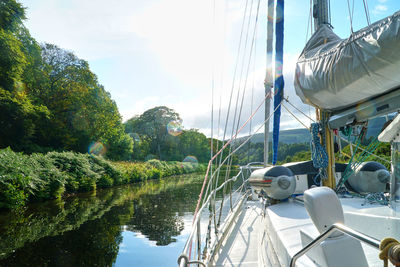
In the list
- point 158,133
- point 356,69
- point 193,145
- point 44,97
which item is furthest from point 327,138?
point 193,145

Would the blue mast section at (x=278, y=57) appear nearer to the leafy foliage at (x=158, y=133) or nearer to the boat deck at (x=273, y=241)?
the boat deck at (x=273, y=241)

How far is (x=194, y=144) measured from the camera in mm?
56250

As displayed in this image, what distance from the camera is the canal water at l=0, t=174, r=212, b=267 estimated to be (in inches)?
212

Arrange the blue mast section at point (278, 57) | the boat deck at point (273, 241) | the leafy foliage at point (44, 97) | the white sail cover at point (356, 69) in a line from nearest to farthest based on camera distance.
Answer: the white sail cover at point (356, 69) < the boat deck at point (273, 241) < the blue mast section at point (278, 57) < the leafy foliage at point (44, 97)

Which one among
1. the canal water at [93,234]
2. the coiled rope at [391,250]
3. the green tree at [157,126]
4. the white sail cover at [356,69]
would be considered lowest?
the canal water at [93,234]

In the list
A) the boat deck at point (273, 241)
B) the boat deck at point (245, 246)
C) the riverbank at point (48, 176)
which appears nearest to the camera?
the boat deck at point (273, 241)

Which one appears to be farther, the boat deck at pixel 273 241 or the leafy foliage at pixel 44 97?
the leafy foliage at pixel 44 97

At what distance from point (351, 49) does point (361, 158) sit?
1.97m

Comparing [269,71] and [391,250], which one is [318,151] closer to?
[269,71]

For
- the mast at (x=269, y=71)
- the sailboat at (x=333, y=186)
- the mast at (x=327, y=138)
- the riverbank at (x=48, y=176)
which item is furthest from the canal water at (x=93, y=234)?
the mast at (x=327, y=138)

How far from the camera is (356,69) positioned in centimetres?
181

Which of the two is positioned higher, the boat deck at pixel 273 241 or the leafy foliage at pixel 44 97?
the leafy foliage at pixel 44 97

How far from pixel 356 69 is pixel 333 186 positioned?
219 centimetres

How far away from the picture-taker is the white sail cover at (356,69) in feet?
5.22
